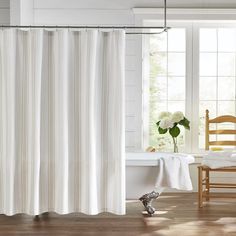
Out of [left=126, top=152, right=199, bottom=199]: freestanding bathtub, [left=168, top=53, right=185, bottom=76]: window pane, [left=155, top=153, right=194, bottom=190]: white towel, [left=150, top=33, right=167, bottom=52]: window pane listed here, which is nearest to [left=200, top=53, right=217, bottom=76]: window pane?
[left=168, top=53, right=185, bottom=76]: window pane

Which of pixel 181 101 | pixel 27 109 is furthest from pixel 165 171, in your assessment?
pixel 181 101

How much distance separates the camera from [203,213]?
19.0 ft

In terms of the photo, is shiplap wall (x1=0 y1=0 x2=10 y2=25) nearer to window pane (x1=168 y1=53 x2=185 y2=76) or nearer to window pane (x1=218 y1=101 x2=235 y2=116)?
window pane (x1=168 y1=53 x2=185 y2=76)

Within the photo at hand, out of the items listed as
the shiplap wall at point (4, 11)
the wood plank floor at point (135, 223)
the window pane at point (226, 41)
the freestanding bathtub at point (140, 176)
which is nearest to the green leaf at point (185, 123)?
the window pane at point (226, 41)

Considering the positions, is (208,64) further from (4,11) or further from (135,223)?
(135,223)

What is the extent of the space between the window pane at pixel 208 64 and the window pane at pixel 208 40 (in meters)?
0.08

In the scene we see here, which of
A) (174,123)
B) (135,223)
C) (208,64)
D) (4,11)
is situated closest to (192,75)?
(208,64)

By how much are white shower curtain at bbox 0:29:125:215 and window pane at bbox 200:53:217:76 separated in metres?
2.42

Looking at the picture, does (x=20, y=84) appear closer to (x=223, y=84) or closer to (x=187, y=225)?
(x=187, y=225)

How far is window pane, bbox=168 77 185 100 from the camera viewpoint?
288 inches

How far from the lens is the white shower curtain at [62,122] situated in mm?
5055

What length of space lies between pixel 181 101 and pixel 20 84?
277cm

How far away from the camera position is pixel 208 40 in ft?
23.9

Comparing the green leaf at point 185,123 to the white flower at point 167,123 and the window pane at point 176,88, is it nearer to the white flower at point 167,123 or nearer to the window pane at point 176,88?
the white flower at point 167,123
